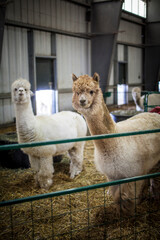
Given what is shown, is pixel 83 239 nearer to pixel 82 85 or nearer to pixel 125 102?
pixel 82 85

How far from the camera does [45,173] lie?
378 centimetres

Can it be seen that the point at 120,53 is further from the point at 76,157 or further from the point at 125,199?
the point at 125,199

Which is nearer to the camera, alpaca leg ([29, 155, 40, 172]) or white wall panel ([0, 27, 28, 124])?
alpaca leg ([29, 155, 40, 172])

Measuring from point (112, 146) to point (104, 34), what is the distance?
29.7 ft

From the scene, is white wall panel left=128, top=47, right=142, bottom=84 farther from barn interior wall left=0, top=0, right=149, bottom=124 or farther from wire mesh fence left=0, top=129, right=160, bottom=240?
wire mesh fence left=0, top=129, right=160, bottom=240

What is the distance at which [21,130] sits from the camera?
361cm

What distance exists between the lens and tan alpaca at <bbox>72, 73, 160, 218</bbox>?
2416 mm

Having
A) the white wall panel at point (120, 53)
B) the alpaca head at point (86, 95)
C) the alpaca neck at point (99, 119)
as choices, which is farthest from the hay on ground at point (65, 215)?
the white wall panel at point (120, 53)

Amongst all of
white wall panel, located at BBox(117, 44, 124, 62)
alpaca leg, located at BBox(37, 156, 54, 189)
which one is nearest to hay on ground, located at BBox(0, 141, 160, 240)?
alpaca leg, located at BBox(37, 156, 54, 189)

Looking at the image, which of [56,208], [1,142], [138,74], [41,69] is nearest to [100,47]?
[41,69]

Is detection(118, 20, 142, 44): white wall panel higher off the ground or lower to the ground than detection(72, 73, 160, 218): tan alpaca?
higher

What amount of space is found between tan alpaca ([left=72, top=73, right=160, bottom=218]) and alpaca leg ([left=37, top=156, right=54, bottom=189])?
134 centimetres

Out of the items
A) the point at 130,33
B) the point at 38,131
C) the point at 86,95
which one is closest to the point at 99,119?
the point at 86,95

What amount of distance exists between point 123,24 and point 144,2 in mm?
2820
